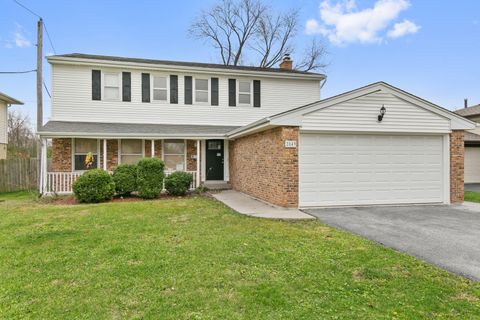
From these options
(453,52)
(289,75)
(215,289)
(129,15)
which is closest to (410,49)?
(453,52)

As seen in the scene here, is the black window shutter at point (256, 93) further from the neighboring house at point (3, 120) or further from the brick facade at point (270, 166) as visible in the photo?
the neighboring house at point (3, 120)

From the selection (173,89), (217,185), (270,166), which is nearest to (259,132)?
(270,166)

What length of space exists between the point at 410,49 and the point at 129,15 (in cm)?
1609

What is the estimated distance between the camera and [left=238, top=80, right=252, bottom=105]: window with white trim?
→ 15070 mm

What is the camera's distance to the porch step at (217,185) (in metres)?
13.1

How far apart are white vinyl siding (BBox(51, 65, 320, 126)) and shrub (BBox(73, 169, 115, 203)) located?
4149 mm

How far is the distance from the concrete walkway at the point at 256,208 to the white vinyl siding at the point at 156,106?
513cm

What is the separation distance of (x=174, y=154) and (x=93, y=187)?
4.27 metres

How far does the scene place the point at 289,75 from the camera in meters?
15.4

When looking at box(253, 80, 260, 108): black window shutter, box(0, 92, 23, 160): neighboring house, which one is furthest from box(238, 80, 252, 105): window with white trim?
box(0, 92, 23, 160): neighboring house

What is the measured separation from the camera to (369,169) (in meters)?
9.02

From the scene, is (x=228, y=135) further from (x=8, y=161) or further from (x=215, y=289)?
(x=8, y=161)

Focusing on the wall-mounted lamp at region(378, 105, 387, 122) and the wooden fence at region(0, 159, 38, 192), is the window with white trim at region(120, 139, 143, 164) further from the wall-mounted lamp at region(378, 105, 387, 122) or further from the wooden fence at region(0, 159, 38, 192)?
the wall-mounted lamp at region(378, 105, 387, 122)

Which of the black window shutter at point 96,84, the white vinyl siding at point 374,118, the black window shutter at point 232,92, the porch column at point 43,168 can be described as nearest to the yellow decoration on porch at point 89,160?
the porch column at point 43,168
